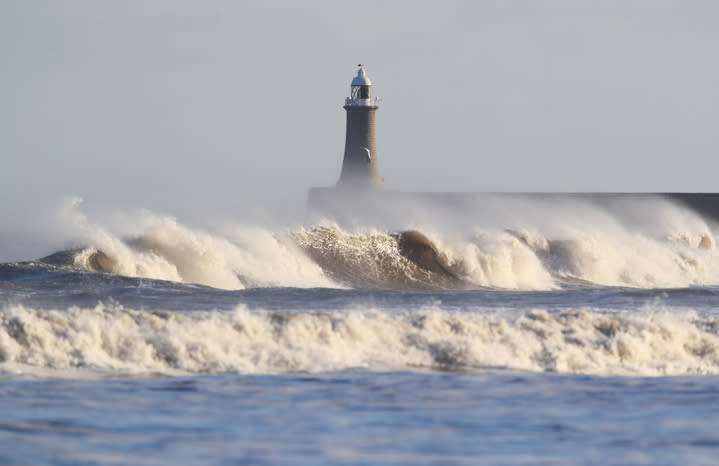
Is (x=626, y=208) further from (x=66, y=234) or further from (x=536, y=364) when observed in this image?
(x=536, y=364)

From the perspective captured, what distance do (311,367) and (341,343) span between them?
865 millimetres

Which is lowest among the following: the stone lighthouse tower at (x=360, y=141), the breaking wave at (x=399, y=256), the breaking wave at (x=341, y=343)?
the breaking wave at (x=341, y=343)

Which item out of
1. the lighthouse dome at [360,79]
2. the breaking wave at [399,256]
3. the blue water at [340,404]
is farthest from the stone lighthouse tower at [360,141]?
the blue water at [340,404]

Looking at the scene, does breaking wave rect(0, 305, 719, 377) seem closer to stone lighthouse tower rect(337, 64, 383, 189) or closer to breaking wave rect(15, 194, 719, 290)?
breaking wave rect(15, 194, 719, 290)

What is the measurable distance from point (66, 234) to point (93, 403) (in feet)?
36.7

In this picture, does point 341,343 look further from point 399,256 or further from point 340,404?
point 399,256

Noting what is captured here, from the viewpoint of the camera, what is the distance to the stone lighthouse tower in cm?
3966

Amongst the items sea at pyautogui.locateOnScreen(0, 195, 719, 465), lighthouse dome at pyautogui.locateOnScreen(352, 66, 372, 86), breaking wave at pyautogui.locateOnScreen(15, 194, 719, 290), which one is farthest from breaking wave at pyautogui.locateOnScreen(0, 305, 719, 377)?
lighthouse dome at pyautogui.locateOnScreen(352, 66, 372, 86)

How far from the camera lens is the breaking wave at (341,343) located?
29.0ft

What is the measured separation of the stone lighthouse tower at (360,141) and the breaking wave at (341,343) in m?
29.1

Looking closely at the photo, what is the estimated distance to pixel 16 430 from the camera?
244 inches

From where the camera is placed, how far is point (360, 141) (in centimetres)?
4050

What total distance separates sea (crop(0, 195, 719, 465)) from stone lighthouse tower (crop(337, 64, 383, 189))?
2161 cm

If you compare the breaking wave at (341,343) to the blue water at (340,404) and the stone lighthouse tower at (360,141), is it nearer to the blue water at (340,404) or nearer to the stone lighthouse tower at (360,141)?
the blue water at (340,404)
